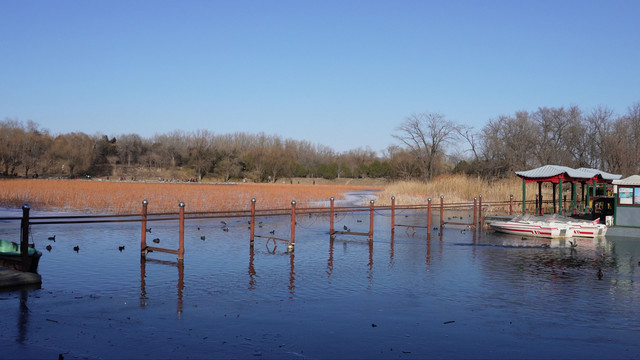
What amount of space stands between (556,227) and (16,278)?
728 inches

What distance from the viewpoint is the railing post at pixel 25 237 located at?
11.1m

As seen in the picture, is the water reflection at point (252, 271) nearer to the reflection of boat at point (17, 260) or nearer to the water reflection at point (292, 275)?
the water reflection at point (292, 275)

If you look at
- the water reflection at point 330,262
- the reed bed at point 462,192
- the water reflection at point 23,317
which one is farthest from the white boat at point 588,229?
the water reflection at point 23,317

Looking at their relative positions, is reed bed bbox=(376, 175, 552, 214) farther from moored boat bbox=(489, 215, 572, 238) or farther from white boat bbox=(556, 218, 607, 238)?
white boat bbox=(556, 218, 607, 238)

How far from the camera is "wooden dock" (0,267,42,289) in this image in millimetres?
10828

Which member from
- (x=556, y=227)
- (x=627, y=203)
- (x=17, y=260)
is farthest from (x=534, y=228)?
(x=17, y=260)

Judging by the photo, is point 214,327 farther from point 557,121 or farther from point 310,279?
point 557,121

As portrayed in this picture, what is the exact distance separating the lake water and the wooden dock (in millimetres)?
311

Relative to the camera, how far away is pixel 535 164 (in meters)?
62.5

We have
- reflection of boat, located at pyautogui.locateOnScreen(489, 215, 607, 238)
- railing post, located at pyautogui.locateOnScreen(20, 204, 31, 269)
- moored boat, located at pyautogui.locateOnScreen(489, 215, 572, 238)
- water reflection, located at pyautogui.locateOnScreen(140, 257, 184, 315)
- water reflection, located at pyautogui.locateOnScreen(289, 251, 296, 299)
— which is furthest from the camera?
moored boat, located at pyautogui.locateOnScreen(489, 215, 572, 238)

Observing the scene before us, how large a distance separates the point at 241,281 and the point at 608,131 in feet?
190

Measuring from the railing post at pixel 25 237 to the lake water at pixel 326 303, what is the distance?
0.74 meters

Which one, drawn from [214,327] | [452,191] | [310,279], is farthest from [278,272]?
[452,191]

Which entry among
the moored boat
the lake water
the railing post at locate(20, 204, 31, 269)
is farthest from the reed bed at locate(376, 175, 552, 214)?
the railing post at locate(20, 204, 31, 269)
